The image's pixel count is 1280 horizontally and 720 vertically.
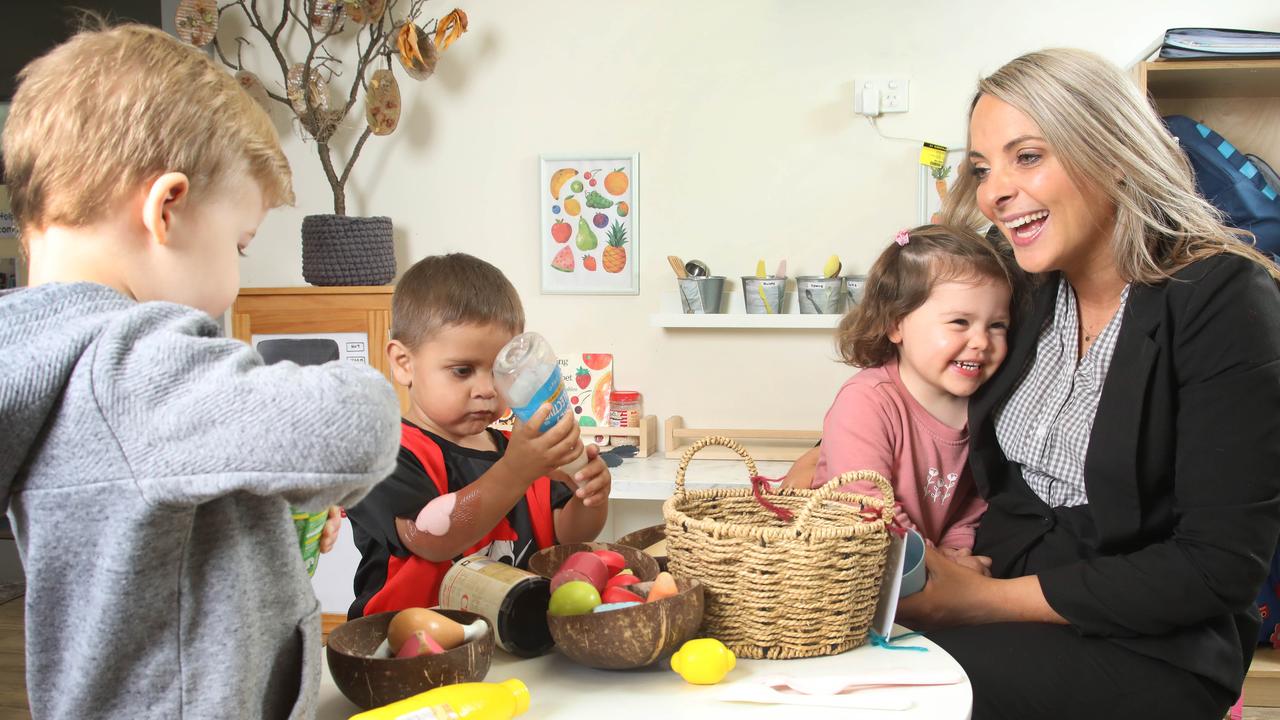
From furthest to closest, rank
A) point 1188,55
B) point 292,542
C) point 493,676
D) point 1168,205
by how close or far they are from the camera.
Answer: point 1188,55 < point 1168,205 < point 493,676 < point 292,542

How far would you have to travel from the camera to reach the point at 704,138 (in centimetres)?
310

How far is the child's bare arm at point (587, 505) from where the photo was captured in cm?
139

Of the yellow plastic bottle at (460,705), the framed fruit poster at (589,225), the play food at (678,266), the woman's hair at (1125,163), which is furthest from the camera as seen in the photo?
the framed fruit poster at (589,225)

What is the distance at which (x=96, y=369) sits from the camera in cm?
70

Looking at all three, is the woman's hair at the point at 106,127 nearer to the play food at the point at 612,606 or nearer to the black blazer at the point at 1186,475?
the play food at the point at 612,606

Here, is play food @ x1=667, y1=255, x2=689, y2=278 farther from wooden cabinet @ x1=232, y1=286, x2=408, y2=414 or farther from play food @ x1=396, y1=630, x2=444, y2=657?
play food @ x1=396, y1=630, x2=444, y2=657

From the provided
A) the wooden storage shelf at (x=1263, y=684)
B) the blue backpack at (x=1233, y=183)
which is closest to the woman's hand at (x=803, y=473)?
the blue backpack at (x=1233, y=183)

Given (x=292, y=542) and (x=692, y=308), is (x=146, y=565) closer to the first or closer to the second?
(x=292, y=542)

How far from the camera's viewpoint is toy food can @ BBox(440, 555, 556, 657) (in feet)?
3.58

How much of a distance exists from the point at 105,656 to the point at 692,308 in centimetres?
238

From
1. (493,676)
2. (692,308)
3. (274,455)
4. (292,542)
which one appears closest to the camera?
(274,455)

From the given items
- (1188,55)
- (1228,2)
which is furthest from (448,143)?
(1228,2)

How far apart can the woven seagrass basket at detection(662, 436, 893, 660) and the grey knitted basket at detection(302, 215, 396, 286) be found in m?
2.08

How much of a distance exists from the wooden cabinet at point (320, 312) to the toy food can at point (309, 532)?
6.44 feet
